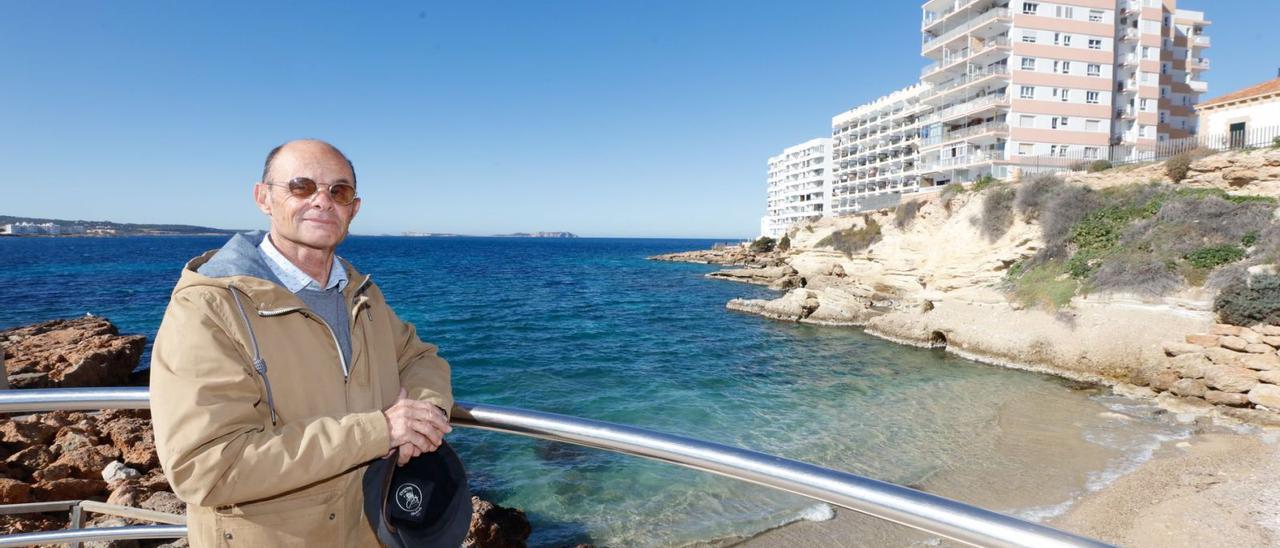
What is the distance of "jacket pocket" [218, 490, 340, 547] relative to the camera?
1638mm

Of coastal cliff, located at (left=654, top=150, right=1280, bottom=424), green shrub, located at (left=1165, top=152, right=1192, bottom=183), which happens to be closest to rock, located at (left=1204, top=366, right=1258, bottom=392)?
coastal cliff, located at (left=654, top=150, right=1280, bottom=424)

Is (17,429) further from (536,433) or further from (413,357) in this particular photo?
(536,433)

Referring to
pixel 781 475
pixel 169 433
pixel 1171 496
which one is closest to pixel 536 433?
pixel 781 475

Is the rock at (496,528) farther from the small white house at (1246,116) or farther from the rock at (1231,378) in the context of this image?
the small white house at (1246,116)

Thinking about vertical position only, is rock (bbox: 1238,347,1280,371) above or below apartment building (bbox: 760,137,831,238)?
below

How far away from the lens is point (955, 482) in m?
9.58

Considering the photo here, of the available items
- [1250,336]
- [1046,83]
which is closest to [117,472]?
[1250,336]

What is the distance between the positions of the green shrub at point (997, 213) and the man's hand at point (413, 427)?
94.6 ft

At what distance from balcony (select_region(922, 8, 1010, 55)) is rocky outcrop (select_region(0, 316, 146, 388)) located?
1971 inches

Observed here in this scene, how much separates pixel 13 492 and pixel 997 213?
30314 millimetres

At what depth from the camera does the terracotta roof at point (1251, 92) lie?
26.0 m

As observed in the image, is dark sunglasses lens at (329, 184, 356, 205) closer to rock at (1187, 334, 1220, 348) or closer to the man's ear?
the man's ear

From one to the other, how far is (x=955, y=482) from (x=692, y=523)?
4535mm

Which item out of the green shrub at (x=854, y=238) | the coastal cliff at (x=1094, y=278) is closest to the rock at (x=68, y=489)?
the coastal cliff at (x=1094, y=278)
